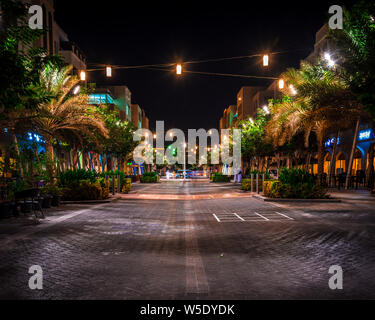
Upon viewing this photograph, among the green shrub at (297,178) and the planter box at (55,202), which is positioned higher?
the green shrub at (297,178)

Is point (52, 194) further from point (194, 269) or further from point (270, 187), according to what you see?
point (194, 269)

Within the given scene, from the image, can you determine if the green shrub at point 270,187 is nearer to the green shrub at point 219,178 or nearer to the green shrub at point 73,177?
the green shrub at point 73,177

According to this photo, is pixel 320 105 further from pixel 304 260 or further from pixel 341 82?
pixel 304 260

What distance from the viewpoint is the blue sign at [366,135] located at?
97.1 feet

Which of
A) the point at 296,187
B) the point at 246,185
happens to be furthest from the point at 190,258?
the point at 246,185

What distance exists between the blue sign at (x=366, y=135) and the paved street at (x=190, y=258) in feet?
71.4

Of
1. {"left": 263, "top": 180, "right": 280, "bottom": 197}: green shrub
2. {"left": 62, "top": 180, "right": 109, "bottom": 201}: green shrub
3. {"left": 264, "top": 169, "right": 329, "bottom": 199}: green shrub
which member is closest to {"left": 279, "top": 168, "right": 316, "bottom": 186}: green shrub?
{"left": 264, "top": 169, "right": 329, "bottom": 199}: green shrub

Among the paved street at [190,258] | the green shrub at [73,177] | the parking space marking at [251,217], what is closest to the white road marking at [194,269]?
the paved street at [190,258]

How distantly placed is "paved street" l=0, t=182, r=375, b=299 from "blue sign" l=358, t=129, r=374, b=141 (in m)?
21.8

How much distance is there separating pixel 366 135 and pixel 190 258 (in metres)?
29.6

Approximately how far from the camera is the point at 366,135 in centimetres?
3073

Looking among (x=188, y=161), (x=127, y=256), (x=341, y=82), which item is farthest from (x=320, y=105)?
(x=188, y=161)

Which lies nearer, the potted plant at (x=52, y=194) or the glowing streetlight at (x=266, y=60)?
the potted plant at (x=52, y=194)

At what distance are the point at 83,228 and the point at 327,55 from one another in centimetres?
1477
